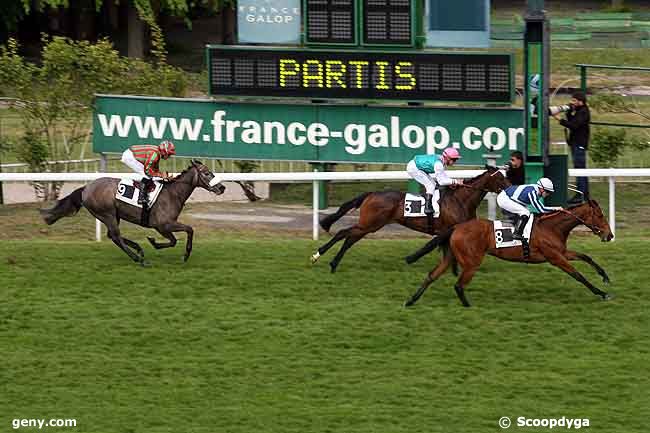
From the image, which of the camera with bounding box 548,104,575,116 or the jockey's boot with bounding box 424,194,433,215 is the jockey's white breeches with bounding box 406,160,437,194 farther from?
the camera with bounding box 548,104,575,116

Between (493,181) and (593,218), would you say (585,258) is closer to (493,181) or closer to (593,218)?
(593,218)

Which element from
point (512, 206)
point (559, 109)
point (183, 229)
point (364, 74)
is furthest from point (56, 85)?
point (512, 206)

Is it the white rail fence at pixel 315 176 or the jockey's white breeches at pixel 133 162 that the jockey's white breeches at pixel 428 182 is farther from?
the jockey's white breeches at pixel 133 162

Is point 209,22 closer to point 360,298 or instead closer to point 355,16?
point 355,16

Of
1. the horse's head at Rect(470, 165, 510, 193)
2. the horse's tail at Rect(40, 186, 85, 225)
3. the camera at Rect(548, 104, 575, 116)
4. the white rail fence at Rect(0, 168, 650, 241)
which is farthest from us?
the camera at Rect(548, 104, 575, 116)

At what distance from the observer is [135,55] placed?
31875mm

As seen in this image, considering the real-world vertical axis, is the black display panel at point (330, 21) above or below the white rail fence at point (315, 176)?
above

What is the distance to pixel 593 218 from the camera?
12250mm

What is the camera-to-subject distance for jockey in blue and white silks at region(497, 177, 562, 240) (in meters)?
12.3

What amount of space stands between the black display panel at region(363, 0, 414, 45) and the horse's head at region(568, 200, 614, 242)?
375cm

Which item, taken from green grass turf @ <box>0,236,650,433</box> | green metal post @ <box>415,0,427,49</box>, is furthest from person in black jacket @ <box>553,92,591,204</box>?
green grass turf @ <box>0,236,650,433</box>

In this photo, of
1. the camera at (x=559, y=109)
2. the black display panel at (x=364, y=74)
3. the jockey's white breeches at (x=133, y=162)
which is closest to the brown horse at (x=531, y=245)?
the jockey's white breeches at (x=133, y=162)

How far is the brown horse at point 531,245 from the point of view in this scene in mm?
12070

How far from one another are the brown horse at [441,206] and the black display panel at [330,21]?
279 cm
